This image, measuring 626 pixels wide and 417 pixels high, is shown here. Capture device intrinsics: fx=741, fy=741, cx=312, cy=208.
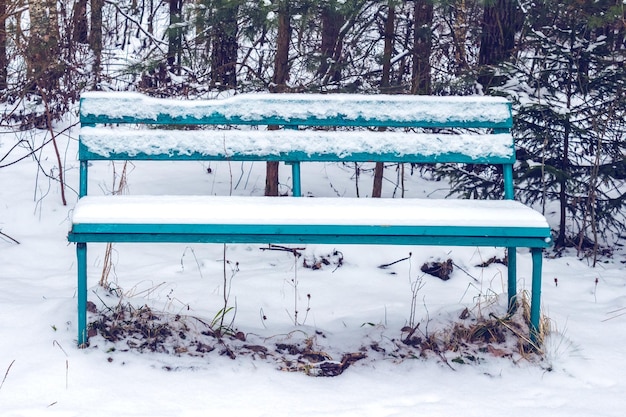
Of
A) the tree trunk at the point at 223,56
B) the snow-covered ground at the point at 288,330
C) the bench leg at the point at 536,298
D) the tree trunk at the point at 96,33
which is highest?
the tree trunk at the point at 96,33

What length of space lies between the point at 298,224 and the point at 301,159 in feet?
2.29

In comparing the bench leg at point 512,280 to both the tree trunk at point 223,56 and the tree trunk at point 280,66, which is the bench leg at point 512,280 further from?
the tree trunk at point 223,56

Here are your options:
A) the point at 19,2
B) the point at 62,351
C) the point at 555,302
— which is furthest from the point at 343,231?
the point at 19,2

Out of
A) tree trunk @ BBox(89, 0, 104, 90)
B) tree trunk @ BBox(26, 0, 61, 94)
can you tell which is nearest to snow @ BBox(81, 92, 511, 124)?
tree trunk @ BBox(26, 0, 61, 94)

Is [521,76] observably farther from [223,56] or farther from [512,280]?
[223,56]

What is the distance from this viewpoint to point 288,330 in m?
3.26

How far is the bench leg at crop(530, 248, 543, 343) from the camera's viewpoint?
9.55 ft

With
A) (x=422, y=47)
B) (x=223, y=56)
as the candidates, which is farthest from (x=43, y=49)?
(x=422, y=47)

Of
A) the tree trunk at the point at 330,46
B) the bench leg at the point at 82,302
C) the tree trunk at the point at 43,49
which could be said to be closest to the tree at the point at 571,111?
the tree trunk at the point at 330,46

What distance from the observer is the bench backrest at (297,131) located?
3219 mm

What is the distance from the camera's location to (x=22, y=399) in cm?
244

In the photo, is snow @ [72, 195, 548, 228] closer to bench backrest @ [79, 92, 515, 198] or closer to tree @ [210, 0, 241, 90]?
bench backrest @ [79, 92, 515, 198]

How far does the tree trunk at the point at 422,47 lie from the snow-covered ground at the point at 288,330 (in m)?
1.42

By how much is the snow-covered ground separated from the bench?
0.80ft
